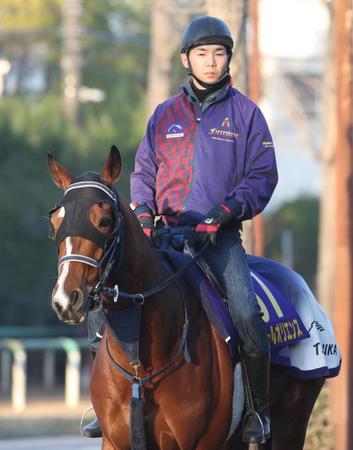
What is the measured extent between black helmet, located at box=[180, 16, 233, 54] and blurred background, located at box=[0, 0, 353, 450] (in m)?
1.53

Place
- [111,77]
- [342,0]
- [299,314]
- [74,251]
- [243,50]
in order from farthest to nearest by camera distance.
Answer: [111,77], [342,0], [243,50], [299,314], [74,251]

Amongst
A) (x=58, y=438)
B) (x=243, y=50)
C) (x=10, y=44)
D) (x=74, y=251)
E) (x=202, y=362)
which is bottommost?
(x=58, y=438)

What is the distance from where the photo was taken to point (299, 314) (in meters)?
9.16

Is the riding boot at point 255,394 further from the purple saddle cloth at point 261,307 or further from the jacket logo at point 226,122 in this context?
the jacket logo at point 226,122

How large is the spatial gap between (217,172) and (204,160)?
0.34ft

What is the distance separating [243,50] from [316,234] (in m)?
23.8

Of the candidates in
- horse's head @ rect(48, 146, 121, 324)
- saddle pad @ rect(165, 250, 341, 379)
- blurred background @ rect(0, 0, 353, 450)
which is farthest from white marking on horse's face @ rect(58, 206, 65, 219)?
blurred background @ rect(0, 0, 353, 450)

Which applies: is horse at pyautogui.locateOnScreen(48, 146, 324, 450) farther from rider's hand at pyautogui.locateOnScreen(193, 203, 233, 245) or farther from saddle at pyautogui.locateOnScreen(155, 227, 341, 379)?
rider's hand at pyautogui.locateOnScreen(193, 203, 233, 245)

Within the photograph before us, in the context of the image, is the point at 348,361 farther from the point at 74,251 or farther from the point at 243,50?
the point at 74,251

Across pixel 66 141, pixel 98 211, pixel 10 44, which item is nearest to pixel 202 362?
pixel 98 211

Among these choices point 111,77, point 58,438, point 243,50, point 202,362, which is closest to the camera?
point 202,362

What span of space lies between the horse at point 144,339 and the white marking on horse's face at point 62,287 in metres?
0.01

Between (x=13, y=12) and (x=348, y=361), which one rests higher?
(x=13, y=12)

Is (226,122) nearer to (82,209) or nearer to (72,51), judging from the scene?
(82,209)
